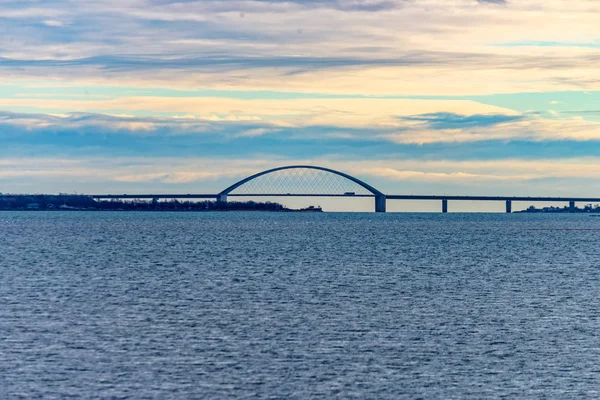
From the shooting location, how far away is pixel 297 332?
36000 millimetres

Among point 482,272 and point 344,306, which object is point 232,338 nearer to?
point 344,306

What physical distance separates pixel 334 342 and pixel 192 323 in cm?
678

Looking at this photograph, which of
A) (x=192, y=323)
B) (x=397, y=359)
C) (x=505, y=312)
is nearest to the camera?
(x=397, y=359)

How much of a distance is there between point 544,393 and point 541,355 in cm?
550

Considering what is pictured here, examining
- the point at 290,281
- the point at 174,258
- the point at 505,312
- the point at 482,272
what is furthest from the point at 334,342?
the point at 174,258

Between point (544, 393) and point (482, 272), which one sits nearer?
point (544, 393)

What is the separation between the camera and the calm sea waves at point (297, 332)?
27.2 metres

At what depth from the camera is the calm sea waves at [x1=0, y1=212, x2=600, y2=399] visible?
2717 centimetres

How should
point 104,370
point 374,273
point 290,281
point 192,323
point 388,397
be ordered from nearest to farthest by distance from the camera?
point 388,397 < point 104,370 < point 192,323 < point 290,281 < point 374,273

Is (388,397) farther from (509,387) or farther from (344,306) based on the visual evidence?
(344,306)

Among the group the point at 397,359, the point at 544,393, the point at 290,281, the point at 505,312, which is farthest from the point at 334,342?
the point at 290,281

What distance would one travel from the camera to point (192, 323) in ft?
125

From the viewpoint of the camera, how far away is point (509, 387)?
27156mm

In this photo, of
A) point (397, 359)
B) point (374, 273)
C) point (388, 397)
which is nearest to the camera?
Result: point (388, 397)
